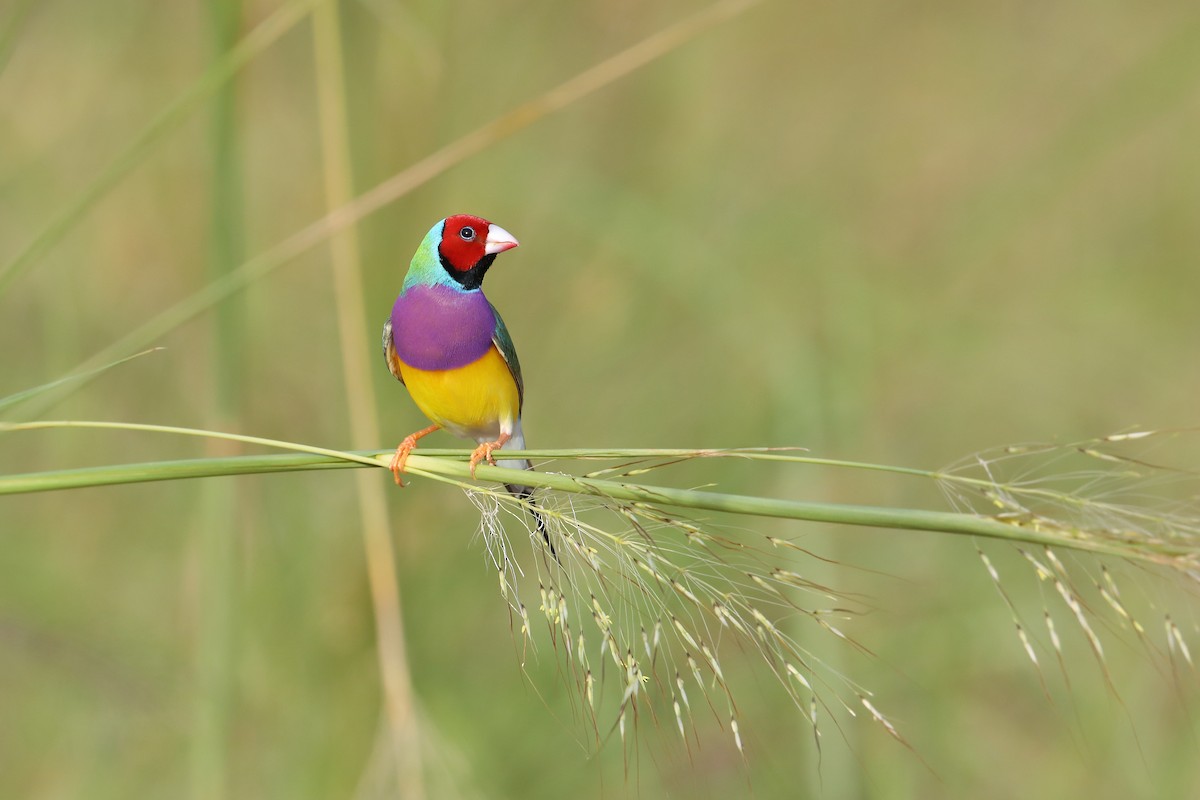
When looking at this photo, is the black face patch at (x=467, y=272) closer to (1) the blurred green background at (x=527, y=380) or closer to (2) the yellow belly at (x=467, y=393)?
(2) the yellow belly at (x=467, y=393)

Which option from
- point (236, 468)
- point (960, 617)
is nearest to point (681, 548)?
point (236, 468)

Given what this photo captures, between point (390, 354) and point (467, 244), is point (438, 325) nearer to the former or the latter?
point (467, 244)

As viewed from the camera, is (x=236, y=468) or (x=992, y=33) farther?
(x=992, y=33)

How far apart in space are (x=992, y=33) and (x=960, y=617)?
2.60m

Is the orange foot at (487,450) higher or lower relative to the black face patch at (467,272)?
lower

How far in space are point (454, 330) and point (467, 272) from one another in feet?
0.33

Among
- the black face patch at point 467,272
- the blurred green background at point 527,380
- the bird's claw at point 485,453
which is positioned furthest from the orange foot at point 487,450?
the blurred green background at point 527,380

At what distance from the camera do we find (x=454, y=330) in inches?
73.6

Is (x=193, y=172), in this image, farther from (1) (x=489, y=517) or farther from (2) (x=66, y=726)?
(1) (x=489, y=517)

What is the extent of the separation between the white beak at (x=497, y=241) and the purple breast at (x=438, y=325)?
0.09m

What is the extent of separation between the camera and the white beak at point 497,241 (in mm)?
1759

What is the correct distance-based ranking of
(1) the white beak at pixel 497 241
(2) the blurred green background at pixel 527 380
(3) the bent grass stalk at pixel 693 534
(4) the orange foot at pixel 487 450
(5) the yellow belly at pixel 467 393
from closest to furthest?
(3) the bent grass stalk at pixel 693 534 < (4) the orange foot at pixel 487 450 < (1) the white beak at pixel 497 241 < (5) the yellow belly at pixel 467 393 < (2) the blurred green background at pixel 527 380

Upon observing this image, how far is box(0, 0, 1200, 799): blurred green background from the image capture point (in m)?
2.72

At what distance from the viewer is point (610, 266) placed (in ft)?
11.0
